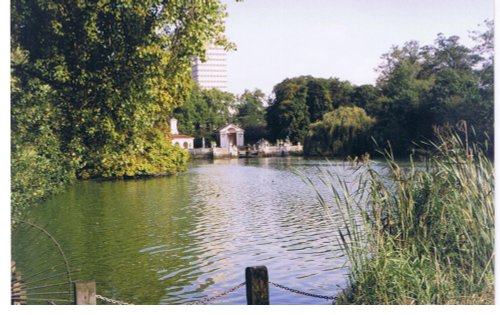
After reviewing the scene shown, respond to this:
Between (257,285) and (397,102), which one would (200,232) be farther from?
(257,285)

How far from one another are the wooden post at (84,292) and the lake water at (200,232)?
3.60 ft

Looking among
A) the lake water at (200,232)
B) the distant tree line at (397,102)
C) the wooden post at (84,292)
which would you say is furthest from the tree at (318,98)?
the wooden post at (84,292)

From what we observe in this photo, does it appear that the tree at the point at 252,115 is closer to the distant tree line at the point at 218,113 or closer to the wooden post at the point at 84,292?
the distant tree line at the point at 218,113

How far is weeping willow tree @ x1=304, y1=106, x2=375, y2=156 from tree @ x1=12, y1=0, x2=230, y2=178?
3.39 feet

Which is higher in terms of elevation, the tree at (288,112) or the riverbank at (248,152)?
the tree at (288,112)

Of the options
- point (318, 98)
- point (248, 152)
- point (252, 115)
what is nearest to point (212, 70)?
point (252, 115)

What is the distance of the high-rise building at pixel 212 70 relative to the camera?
477cm

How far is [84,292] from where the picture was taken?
3.23 metres

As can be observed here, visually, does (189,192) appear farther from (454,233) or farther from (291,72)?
(454,233)

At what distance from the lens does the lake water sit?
4.69 metres

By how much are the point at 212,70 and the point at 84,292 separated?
2.15m

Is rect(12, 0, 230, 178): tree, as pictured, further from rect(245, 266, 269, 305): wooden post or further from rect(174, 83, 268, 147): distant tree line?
rect(245, 266, 269, 305): wooden post

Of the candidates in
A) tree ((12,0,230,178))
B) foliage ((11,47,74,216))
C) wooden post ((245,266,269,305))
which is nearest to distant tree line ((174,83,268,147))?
tree ((12,0,230,178))

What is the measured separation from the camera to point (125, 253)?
5465mm
